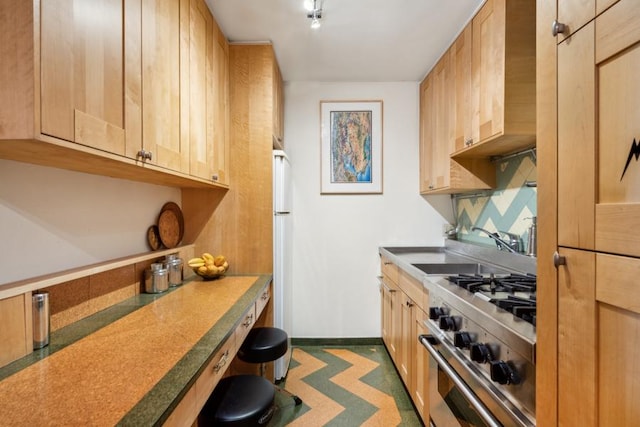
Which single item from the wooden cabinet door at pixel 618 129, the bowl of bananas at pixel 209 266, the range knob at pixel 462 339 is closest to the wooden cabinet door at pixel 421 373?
the range knob at pixel 462 339

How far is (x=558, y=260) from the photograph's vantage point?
73 cm

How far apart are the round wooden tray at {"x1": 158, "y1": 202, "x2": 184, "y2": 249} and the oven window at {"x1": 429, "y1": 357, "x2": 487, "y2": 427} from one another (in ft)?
5.55

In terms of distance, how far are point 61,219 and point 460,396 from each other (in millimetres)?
1778

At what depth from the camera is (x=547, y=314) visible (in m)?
0.77

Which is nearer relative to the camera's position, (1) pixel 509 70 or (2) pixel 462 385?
(2) pixel 462 385

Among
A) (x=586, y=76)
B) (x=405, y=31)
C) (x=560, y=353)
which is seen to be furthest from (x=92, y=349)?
(x=405, y=31)

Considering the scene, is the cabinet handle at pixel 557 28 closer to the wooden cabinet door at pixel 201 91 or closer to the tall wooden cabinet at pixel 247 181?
the wooden cabinet door at pixel 201 91

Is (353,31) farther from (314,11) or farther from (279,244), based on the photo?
(279,244)

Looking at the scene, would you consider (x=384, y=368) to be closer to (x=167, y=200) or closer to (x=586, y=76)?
(x=167, y=200)

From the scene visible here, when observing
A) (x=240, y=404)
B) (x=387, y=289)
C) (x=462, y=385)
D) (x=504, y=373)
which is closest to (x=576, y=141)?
(x=504, y=373)

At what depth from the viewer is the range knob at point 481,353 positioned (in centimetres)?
105

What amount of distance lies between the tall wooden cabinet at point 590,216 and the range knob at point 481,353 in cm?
25

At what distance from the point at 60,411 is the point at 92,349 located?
342 millimetres

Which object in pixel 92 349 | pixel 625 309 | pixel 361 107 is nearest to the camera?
pixel 625 309
